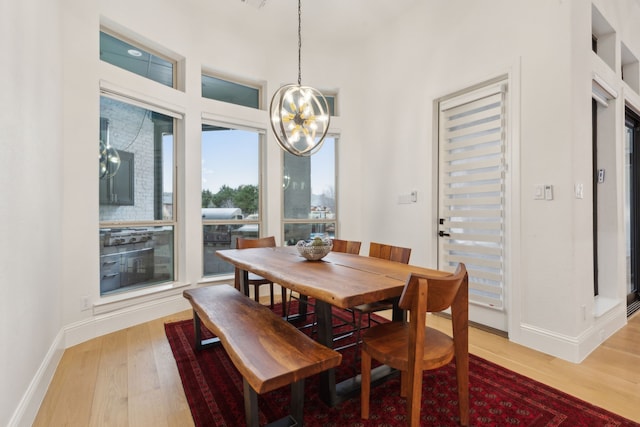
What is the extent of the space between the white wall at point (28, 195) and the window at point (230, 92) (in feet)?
5.38

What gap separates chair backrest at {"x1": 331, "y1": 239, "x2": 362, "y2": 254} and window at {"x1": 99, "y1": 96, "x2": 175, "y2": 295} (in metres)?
1.97

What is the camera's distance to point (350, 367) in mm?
2303

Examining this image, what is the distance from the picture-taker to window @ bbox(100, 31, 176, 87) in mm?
3076

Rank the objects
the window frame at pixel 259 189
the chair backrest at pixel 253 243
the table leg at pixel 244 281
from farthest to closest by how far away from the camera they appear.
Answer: the window frame at pixel 259 189, the chair backrest at pixel 253 243, the table leg at pixel 244 281

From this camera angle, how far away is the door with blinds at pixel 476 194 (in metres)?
2.94

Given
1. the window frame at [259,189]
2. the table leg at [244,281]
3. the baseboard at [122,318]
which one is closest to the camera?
the baseboard at [122,318]

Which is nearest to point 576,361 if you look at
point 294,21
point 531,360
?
point 531,360

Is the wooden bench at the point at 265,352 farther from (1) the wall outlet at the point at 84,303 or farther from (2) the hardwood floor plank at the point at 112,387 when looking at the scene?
(1) the wall outlet at the point at 84,303

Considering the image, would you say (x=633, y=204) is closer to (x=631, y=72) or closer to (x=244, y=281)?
(x=631, y=72)

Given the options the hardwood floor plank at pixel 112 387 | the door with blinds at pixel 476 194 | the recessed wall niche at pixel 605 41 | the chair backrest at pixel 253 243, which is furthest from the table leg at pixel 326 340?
the recessed wall niche at pixel 605 41

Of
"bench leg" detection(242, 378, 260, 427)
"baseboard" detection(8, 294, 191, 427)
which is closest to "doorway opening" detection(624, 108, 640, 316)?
"bench leg" detection(242, 378, 260, 427)

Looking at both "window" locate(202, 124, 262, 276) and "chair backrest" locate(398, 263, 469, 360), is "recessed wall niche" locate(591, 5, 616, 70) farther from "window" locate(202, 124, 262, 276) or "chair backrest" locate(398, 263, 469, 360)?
"window" locate(202, 124, 262, 276)

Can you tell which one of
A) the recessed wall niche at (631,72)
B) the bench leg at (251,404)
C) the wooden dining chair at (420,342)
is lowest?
the bench leg at (251,404)

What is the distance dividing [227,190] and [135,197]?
3.69 feet
